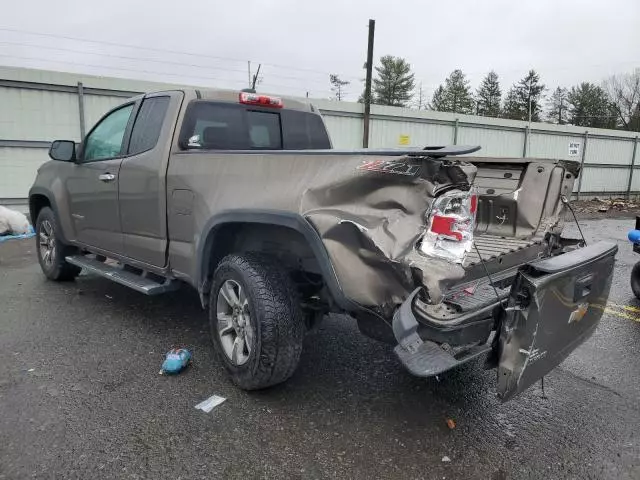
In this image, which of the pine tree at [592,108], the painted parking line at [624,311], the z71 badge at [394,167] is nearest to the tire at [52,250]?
the z71 badge at [394,167]

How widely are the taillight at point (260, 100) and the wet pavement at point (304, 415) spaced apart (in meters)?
2.05

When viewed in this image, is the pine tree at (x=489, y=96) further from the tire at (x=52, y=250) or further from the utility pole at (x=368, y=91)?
the tire at (x=52, y=250)

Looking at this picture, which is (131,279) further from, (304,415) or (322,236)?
(322,236)

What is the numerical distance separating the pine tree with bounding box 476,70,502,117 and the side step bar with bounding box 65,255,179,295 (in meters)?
60.6

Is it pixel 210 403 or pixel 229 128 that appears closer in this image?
pixel 210 403

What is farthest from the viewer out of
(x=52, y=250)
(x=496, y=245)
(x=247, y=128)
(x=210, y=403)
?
(x=52, y=250)

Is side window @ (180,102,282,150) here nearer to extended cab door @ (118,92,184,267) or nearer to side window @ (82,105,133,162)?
extended cab door @ (118,92,184,267)

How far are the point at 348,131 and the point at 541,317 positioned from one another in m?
13.3

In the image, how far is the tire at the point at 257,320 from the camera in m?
2.93

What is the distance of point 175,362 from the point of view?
11.4 feet

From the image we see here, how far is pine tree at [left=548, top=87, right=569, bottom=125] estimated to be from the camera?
60.5 meters

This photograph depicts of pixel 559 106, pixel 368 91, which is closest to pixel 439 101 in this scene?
pixel 559 106

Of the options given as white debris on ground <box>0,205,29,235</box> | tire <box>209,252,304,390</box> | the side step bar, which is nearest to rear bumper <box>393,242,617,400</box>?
tire <box>209,252,304,390</box>

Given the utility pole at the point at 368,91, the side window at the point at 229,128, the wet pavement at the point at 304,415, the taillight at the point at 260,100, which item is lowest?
the wet pavement at the point at 304,415
